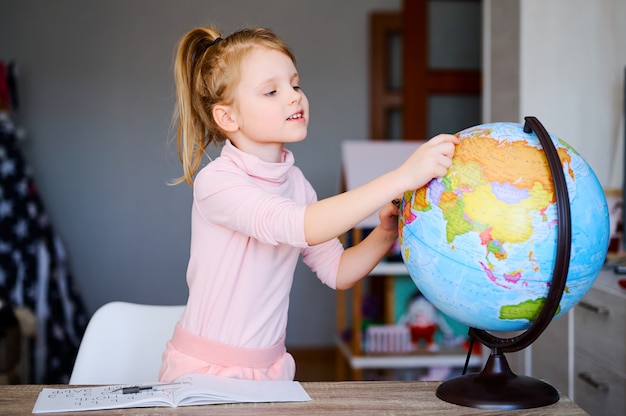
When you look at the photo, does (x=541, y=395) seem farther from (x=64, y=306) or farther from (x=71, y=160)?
(x=71, y=160)

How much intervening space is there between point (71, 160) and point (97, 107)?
0.38 metres

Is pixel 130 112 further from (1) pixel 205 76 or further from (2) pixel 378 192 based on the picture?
(2) pixel 378 192

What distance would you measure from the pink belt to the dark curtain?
2.94 m

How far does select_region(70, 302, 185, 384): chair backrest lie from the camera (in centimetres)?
185

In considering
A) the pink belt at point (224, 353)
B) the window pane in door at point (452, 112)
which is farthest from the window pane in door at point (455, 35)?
the pink belt at point (224, 353)

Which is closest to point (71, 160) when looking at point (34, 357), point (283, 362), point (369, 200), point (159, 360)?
point (34, 357)

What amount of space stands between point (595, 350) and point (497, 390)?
138 centimetres

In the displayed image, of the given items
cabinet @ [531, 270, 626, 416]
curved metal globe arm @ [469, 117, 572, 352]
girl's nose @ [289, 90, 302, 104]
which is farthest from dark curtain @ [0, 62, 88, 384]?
curved metal globe arm @ [469, 117, 572, 352]

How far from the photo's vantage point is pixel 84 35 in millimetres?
5000

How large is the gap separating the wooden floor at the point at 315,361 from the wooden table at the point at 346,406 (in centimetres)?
341

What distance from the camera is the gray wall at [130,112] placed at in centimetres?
501

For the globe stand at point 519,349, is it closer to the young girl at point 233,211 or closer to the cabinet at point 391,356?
the young girl at point 233,211

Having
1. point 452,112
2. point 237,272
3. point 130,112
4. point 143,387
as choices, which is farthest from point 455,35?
point 143,387

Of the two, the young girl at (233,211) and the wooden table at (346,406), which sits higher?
the young girl at (233,211)
